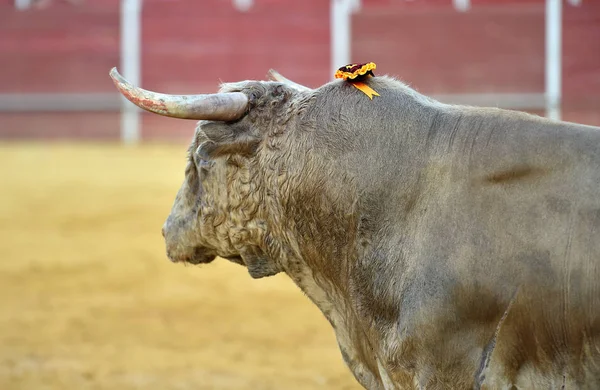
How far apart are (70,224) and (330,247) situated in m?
5.89

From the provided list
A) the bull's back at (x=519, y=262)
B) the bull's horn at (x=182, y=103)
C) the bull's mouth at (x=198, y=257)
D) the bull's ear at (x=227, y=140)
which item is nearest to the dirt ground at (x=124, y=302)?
the bull's mouth at (x=198, y=257)

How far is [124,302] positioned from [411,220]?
14.3ft

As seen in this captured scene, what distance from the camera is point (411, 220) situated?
92.2 inches

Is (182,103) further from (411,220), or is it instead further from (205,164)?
(411,220)

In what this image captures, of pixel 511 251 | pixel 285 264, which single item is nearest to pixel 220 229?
pixel 285 264

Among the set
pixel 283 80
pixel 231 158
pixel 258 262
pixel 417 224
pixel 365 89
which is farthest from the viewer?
pixel 283 80

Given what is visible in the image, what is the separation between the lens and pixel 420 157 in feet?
7.86

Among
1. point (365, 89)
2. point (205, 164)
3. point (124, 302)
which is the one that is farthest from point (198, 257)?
point (124, 302)

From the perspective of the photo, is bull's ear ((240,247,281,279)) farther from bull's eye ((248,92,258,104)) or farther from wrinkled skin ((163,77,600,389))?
bull's eye ((248,92,258,104))

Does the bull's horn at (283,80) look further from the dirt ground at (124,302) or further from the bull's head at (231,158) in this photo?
the dirt ground at (124,302)

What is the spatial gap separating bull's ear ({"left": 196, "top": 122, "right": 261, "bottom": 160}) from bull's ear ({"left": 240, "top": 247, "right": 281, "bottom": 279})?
0.32 m

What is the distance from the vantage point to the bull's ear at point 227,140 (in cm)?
261

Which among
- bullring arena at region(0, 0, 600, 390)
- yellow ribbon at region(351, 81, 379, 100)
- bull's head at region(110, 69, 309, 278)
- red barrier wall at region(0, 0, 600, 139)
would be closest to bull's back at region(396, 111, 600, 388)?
yellow ribbon at region(351, 81, 379, 100)

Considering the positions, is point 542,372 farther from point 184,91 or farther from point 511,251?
point 184,91
